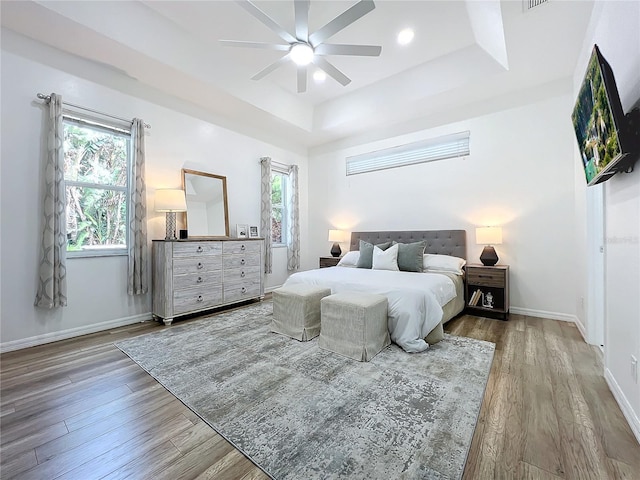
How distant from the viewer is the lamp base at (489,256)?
366cm

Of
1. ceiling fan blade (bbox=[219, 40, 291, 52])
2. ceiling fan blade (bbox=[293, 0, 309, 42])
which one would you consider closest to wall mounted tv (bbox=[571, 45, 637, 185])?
ceiling fan blade (bbox=[293, 0, 309, 42])

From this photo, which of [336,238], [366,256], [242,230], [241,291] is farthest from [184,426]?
[336,238]

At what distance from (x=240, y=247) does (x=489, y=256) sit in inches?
141

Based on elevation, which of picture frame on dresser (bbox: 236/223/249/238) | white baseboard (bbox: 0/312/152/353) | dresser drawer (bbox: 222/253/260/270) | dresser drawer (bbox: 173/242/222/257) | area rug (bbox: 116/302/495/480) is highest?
picture frame on dresser (bbox: 236/223/249/238)

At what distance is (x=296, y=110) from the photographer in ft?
16.0

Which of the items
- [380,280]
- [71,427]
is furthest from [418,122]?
[71,427]

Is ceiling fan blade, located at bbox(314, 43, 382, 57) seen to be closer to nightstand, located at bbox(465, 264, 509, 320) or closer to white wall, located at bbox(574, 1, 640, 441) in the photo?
white wall, located at bbox(574, 1, 640, 441)

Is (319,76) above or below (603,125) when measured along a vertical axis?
above

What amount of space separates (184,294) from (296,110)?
357 centimetres

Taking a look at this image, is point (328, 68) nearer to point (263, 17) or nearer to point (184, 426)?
point (263, 17)

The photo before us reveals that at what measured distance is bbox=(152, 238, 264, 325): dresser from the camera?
342 centimetres

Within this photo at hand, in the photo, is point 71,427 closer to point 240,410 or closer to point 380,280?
point 240,410

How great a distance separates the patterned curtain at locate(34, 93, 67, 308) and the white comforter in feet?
8.77

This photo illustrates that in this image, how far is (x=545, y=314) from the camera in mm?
3561
